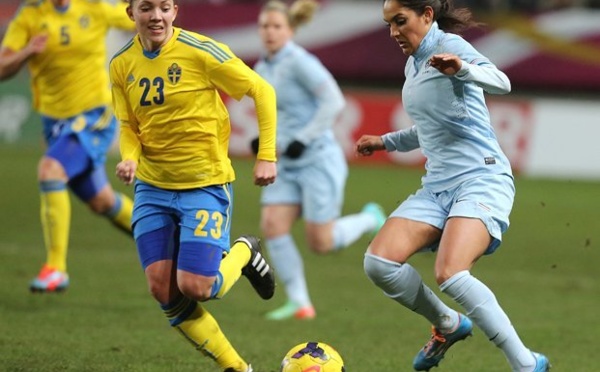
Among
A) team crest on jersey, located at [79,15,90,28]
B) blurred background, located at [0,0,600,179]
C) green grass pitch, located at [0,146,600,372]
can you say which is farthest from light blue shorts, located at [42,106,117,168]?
blurred background, located at [0,0,600,179]

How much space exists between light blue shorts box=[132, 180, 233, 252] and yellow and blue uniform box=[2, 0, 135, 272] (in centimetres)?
320

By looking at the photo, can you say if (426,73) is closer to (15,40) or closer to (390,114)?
(15,40)

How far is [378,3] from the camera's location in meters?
21.9

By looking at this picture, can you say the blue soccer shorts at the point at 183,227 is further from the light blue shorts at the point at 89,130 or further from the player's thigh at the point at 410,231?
the light blue shorts at the point at 89,130

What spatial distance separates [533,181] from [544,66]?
3.66 m

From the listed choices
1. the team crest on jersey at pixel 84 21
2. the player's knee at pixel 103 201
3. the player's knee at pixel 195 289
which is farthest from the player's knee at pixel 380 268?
the team crest on jersey at pixel 84 21

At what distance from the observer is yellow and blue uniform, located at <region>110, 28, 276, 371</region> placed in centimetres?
602

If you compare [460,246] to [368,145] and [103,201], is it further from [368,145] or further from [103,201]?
[103,201]

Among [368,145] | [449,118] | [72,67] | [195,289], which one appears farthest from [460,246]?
[72,67]

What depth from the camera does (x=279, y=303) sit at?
9656 mm

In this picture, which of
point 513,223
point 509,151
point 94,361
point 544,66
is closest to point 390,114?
point 509,151

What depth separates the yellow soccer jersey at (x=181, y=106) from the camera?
603cm

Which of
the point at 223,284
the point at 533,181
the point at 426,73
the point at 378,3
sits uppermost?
the point at 426,73

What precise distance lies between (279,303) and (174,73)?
3981mm
